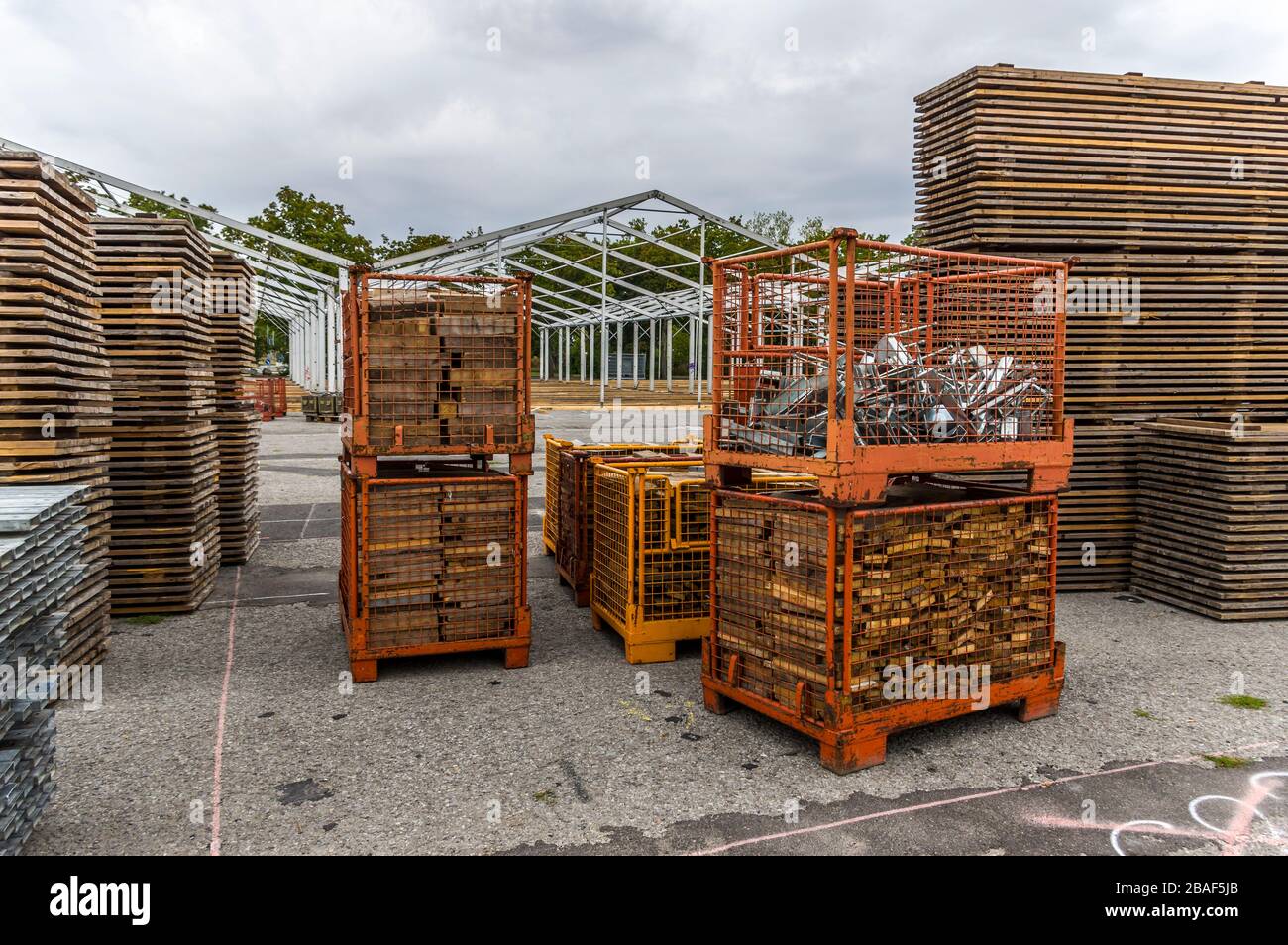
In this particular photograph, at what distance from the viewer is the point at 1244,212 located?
996cm

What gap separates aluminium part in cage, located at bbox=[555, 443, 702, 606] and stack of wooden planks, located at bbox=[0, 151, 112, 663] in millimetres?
3992

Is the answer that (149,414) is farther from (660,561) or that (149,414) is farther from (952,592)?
(952,592)

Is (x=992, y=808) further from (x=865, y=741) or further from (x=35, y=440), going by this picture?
(x=35, y=440)

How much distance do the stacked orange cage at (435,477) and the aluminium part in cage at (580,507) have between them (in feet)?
5.24

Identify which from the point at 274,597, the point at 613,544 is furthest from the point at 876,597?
the point at 274,597

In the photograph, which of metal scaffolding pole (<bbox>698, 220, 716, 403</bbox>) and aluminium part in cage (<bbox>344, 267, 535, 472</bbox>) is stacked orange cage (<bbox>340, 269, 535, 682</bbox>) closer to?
aluminium part in cage (<bbox>344, 267, 535, 472</bbox>)

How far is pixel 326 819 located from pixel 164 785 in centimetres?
108

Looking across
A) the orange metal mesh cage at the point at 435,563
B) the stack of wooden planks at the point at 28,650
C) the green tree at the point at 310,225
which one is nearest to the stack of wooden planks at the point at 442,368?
the orange metal mesh cage at the point at 435,563

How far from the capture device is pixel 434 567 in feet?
22.2

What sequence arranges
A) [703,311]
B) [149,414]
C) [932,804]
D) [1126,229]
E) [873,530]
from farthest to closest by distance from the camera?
[703,311]
[1126,229]
[149,414]
[873,530]
[932,804]

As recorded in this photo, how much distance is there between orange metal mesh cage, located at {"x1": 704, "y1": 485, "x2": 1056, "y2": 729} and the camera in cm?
512

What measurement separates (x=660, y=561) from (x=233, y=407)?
21.3 feet

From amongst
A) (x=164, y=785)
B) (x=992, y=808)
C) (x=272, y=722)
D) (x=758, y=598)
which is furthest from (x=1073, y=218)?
(x=164, y=785)

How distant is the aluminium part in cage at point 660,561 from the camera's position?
7.02 m
